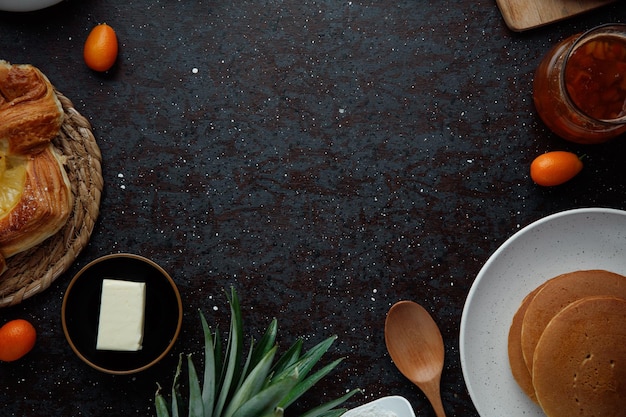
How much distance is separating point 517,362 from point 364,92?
2.01ft

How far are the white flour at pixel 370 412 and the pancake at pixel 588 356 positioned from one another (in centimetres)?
30

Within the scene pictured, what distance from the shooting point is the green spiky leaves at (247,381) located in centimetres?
105

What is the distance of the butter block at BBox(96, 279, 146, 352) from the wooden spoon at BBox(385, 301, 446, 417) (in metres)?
0.48

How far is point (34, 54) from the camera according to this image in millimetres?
1385

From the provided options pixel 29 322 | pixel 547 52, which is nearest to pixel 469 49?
pixel 547 52

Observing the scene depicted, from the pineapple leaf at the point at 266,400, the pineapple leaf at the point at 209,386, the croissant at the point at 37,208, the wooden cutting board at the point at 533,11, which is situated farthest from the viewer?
the wooden cutting board at the point at 533,11

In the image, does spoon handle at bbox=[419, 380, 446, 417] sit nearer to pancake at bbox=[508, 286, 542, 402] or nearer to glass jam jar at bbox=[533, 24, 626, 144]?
pancake at bbox=[508, 286, 542, 402]

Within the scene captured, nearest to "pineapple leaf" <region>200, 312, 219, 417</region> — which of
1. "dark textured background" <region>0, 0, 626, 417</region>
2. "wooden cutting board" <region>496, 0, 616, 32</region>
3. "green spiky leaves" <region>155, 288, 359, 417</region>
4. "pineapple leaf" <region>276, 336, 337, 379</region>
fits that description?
"green spiky leaves" <region>155, 288, 359, 417</region>

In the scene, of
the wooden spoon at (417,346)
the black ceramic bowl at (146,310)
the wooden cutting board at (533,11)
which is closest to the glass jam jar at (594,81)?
the wooden cutting board at (533,11)

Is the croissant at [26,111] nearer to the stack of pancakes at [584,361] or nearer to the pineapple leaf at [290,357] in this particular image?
the pineapple leaf at [290,357]

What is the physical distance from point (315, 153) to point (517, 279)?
1.54 ft

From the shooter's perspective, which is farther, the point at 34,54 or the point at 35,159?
the point at 34,54

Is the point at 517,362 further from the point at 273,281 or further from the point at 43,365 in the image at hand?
the point at 43,365

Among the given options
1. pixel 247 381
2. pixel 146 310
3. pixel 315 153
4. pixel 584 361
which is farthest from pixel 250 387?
pixel 584 361
